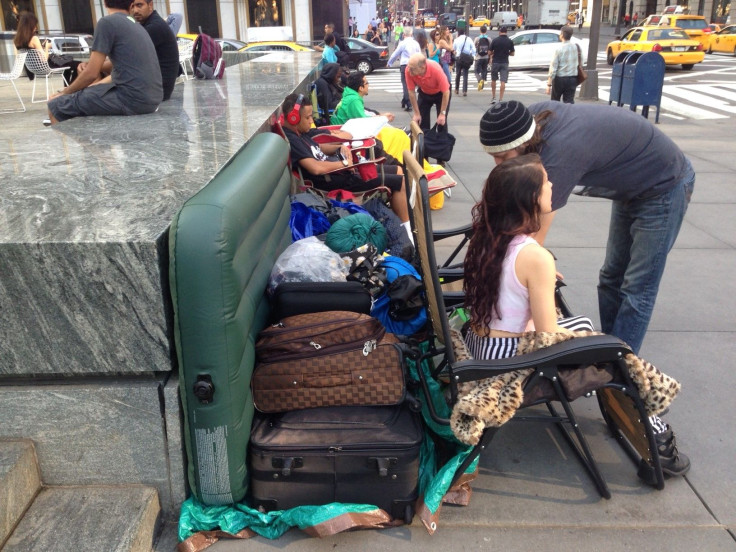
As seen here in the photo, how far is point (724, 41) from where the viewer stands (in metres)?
30.0

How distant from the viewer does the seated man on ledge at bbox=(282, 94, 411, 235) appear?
5.38 m

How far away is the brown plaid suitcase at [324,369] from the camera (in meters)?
2.62

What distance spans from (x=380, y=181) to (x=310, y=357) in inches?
129

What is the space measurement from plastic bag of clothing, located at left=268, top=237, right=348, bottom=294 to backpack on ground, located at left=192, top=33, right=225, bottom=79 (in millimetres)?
6007

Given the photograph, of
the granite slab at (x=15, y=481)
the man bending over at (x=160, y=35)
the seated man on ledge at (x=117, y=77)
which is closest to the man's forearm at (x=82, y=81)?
the seated man on ledge at (x=117, y=77)

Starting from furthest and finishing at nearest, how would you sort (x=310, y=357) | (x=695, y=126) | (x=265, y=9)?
(x=265, y=9)
(x=695, y=126)
(x=310, y=357)

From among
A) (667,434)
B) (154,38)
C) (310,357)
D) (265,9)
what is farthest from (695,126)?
(265,9)

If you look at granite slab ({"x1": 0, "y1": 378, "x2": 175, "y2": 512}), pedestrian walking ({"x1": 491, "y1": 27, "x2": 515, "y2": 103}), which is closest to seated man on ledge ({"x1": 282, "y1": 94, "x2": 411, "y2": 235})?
granite slab ({"x1": 0, "y1": 378, "x2": 175, "y2": 512})

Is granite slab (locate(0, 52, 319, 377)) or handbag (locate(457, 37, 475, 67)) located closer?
granite slab (locate(0, 52, 319, 377))

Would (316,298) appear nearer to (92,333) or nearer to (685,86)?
(92,333)

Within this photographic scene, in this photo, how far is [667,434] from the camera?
111 inches

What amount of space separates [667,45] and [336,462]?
24.7 m

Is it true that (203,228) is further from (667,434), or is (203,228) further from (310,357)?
(667,434)

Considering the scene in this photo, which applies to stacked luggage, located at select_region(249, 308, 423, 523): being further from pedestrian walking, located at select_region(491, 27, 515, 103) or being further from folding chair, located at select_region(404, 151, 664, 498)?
pedestrian walking, located at select_region(491, 27, 515, 103)
